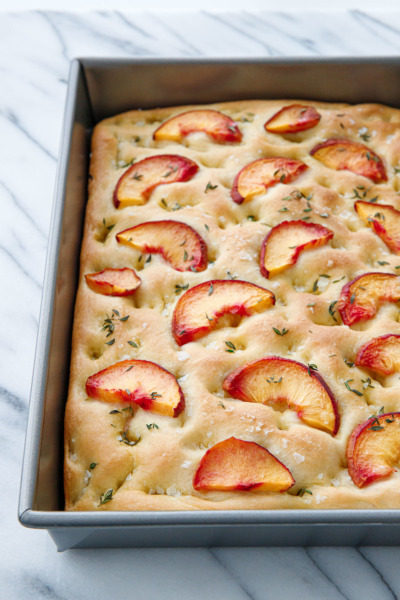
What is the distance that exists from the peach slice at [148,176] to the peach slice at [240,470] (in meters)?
0.81

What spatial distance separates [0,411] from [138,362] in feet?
1.41

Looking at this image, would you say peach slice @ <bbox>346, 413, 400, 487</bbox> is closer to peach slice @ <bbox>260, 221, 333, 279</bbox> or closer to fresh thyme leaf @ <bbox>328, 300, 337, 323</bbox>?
fresh thyme leaf @ <bbox>328, 300, 337, 323</bbox>

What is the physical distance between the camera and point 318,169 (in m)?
1.90

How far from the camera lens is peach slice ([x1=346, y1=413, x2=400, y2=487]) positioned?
1321 millimetres

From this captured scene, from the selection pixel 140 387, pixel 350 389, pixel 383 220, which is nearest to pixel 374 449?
pixel 350 389

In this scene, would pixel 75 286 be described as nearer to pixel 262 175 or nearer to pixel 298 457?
pixel 262 175

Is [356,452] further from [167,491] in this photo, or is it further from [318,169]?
[318,169]

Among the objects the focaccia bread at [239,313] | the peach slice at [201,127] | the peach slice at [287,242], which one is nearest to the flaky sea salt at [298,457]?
the focaccia bread at [239,313]

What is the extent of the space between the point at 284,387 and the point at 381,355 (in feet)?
0.82

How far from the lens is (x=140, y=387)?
1429mm

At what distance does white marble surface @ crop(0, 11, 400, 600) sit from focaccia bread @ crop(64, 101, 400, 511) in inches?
6.4

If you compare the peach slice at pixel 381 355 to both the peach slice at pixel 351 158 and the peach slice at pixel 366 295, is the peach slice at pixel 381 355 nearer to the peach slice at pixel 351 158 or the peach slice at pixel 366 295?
the peach slice at pixel 366 295

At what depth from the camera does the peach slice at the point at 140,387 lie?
141cm

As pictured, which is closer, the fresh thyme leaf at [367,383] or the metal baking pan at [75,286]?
the metal baking pan at [75,286]
